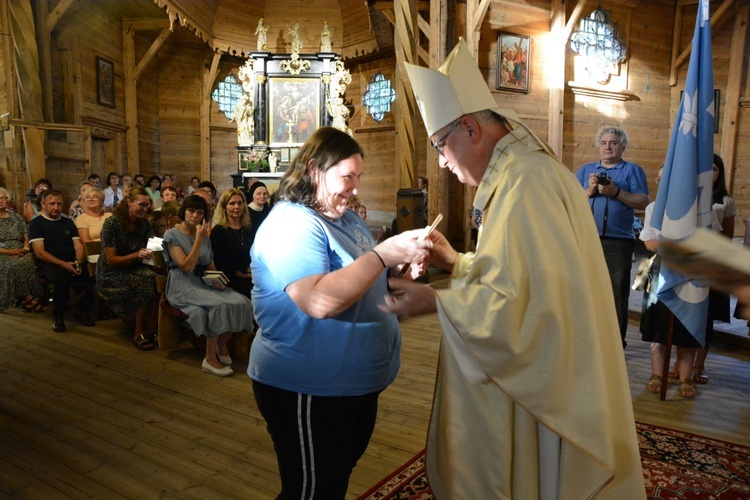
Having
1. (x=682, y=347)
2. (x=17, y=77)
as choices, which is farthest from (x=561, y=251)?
(x=17, y=77)

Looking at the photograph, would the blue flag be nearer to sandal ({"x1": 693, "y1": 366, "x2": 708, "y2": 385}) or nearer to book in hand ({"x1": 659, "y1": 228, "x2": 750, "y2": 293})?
sandal ({"x1": 693, "y1": 366, "x2": 708, "y2": 385})

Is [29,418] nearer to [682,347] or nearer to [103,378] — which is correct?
[103,378]

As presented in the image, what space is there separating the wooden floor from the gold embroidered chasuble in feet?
3.99

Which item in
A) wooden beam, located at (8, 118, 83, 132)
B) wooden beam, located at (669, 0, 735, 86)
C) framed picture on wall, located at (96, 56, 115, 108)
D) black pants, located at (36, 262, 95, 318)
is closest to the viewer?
black pants, located at (36, 262, 95, 318)

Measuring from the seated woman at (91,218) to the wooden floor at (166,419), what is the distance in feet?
4.19

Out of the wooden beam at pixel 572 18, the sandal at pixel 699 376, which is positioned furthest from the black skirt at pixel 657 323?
the wooden beam at pixel 572 18

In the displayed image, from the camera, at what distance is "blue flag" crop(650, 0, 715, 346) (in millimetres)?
3125

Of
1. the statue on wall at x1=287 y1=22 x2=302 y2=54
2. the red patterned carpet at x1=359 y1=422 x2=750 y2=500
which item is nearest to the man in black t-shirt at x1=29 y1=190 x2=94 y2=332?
the red patterned carpet at x1=359 y1=422 x2=750 y2=500

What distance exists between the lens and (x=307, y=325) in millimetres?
1371

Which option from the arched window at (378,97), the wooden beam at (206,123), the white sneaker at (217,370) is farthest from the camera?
the wooden beam at (206,123)

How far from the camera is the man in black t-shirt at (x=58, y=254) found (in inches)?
199

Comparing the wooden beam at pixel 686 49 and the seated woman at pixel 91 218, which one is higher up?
the wooden beam at pixel 686 49

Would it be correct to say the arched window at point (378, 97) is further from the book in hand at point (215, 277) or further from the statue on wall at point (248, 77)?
the book in hand at point (215, 277)

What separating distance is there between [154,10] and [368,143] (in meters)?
5.71
